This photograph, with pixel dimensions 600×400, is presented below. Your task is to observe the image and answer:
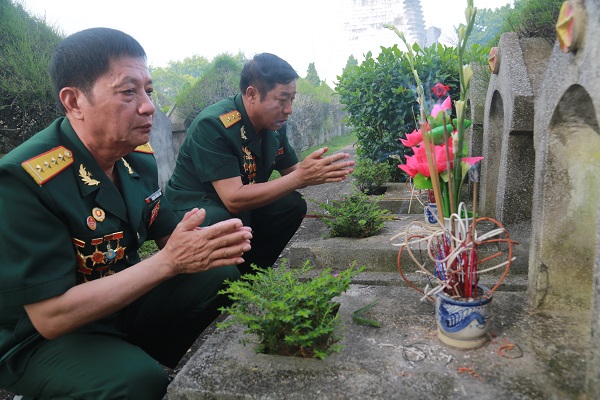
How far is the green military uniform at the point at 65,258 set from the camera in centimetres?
154

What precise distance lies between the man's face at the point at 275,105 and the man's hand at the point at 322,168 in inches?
20.6

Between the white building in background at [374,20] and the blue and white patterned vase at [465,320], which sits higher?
the white building in background at [374,20]

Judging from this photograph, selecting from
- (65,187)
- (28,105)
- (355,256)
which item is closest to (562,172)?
(355,256)

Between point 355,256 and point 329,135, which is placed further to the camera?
point 329,135

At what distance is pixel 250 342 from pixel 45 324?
775 mm

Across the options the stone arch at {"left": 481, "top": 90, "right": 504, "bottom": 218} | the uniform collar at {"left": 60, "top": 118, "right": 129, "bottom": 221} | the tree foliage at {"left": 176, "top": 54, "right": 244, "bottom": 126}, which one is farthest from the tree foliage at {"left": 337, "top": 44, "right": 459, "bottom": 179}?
the tree foliage at {"left": 176, "top": 54, "right": 244, "bottom": 126}

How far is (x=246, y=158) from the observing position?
325cm

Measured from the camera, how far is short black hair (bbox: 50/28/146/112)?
5.67ft

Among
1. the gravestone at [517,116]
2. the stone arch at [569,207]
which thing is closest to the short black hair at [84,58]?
the stone arch at [569,207]

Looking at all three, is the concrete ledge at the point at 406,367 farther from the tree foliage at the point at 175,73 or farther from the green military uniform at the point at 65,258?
the tree foliage at the point at 175,73

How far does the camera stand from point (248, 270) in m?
3.39

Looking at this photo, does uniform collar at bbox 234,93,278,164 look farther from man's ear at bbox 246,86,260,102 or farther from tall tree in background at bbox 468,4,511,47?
tall tree in background at bbox 468,4,511,47

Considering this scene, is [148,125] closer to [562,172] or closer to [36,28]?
[562,172]

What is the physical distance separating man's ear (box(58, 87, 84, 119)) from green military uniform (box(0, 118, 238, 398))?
110 millimetres
